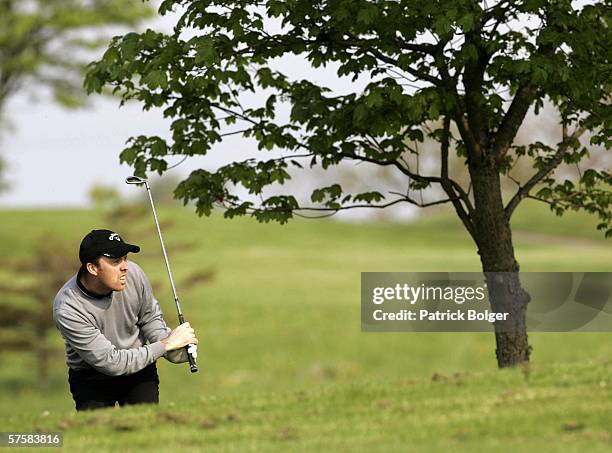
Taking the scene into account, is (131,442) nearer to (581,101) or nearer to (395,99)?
(395,99)

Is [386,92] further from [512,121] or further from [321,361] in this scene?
[321,361]

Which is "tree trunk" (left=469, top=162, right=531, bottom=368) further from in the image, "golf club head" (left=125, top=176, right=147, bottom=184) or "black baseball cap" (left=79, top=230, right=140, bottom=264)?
"black baseball cap" (left=79, top=230, right=140, bottom=264)

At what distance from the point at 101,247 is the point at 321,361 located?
22.3 meters

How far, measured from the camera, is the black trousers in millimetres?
8328

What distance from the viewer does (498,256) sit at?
467 inches

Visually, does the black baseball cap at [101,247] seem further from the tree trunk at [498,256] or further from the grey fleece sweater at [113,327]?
the tree trunk at [498,256]

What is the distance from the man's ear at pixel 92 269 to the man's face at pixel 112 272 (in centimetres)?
2

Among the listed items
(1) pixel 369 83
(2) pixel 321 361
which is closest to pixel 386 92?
(1) pixel 369 83

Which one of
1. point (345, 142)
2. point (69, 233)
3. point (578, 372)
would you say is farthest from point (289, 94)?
point (69, 233)

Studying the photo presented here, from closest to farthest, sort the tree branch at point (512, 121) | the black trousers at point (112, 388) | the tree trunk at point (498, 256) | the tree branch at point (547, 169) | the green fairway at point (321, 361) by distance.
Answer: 1. the green fairway at point (321, 361)
2. the black trousers at point (112, 388)
3. the tree trunk at point (498, 256)
4. the tree branch at point (512, 121)
5. the tree branch at point (547, 169)

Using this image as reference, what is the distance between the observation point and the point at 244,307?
36.7 m

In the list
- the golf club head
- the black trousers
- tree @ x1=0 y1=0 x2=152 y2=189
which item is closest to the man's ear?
the black trousers

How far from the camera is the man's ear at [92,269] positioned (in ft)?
25.6

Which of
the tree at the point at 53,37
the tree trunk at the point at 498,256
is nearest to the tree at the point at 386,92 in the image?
the tree trunk at the point at 498,256
